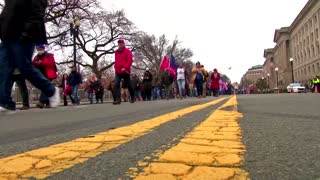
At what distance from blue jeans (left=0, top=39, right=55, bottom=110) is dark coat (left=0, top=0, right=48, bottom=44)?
0.46ft

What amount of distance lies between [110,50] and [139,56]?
5.83 metres

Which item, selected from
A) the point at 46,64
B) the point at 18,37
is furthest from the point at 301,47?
the point at 18,37

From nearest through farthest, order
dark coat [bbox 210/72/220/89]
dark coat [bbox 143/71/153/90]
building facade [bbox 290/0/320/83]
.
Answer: dark coat [bbox 210/72/220/89]
dark coat [bbox 143/71/153/90]
building facade [bbox 290/0/320/83]

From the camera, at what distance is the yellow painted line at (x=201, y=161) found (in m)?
1.99

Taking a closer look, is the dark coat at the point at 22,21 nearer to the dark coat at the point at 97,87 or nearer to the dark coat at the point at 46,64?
the dark coat at the point at 46,64

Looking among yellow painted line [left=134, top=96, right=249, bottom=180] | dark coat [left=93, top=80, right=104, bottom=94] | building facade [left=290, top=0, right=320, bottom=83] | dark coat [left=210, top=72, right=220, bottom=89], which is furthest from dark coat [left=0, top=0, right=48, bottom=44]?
building facade [left=290, top=0, right=320, bottom=83]

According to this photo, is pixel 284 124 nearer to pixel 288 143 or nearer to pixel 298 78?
pixel 288 143

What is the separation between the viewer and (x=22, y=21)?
19.7ft

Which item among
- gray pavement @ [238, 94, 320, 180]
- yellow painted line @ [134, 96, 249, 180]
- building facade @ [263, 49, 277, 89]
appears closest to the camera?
yellow painted line @ [134, 96, 249, 180]

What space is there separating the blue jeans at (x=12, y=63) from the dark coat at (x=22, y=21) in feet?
0.46

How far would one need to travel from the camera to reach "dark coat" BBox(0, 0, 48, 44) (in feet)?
19.4

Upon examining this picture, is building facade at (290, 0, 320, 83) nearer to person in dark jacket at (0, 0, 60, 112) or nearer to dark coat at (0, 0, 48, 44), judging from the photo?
person in dark jacket at (0, 0, 60, 112)

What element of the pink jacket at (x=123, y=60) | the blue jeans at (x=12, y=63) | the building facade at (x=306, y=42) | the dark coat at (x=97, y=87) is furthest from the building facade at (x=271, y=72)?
the blue jeans at (x=12, y=63)

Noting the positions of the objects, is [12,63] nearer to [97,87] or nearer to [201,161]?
[201,161]
